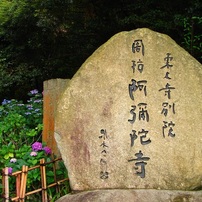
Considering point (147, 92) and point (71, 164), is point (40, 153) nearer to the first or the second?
point (71, 164)

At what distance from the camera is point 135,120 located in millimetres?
3545

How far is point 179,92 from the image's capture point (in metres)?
3.55

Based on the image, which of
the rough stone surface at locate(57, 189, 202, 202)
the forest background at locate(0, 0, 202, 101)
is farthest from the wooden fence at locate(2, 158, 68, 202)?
the forest background at locate(0, 0, 202, 101)

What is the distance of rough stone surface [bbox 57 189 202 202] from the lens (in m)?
3.19

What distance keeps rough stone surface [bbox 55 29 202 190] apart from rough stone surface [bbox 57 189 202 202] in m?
0.15

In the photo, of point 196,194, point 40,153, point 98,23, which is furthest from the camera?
point 98,23

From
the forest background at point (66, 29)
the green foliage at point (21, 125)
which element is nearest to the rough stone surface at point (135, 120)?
the green foliage at point (21, 125)

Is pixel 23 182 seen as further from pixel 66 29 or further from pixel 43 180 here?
pixel 66 29

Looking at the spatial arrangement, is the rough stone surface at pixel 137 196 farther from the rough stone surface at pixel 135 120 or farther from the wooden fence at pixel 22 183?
the wooden fence at pixel 22 183

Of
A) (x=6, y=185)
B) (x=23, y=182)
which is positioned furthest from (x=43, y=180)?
(x=6, y=185)

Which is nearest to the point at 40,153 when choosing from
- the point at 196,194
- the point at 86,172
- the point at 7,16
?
the point at 86,172

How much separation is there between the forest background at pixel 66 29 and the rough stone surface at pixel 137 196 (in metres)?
3.63

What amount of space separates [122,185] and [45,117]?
1661 mm

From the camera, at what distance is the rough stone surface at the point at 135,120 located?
11.3ft
